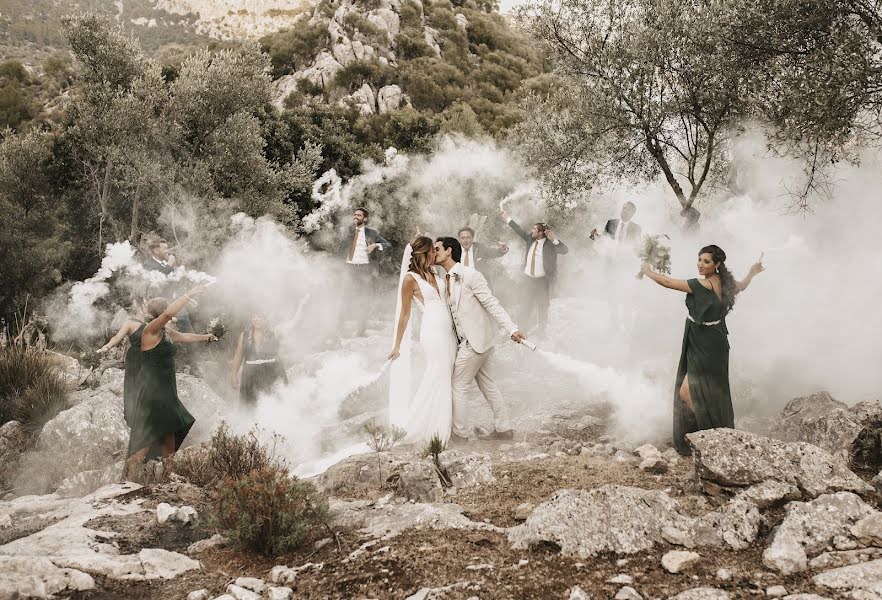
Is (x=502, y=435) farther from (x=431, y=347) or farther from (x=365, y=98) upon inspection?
(x=365, y=98)

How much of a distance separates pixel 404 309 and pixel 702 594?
4.24 meters

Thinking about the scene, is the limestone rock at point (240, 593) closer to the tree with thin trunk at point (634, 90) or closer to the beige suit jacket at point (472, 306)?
the beige suit jacket at point (472, 306)

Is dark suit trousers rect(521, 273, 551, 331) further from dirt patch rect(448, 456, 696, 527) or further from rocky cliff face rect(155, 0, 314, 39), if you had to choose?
rocky cliff face rect(155, 0, 314, 39)

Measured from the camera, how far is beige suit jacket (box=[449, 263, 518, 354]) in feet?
21.5

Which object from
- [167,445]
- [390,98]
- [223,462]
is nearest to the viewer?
[223,462]

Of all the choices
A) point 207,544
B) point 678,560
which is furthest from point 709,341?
point 207,544

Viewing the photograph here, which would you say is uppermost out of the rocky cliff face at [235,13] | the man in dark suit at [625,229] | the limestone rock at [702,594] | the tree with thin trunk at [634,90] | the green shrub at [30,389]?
the rocky cliff face at [235,13]

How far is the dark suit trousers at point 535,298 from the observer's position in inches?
467

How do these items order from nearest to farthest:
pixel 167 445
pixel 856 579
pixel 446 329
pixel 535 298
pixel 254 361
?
pixel 856 579
pixel 167 445
pixel 446 329
pixel 254 361
pixel 535 298

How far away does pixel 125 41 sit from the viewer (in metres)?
14.8

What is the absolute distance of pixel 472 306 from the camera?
6.61 meters

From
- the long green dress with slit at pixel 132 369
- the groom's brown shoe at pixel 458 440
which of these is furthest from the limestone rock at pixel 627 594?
the long green dress with slit at pixel 132 369

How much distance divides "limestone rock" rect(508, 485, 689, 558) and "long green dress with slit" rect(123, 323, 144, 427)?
14.1 feet

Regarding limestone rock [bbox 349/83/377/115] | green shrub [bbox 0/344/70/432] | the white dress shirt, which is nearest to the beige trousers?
the white dress shirt
